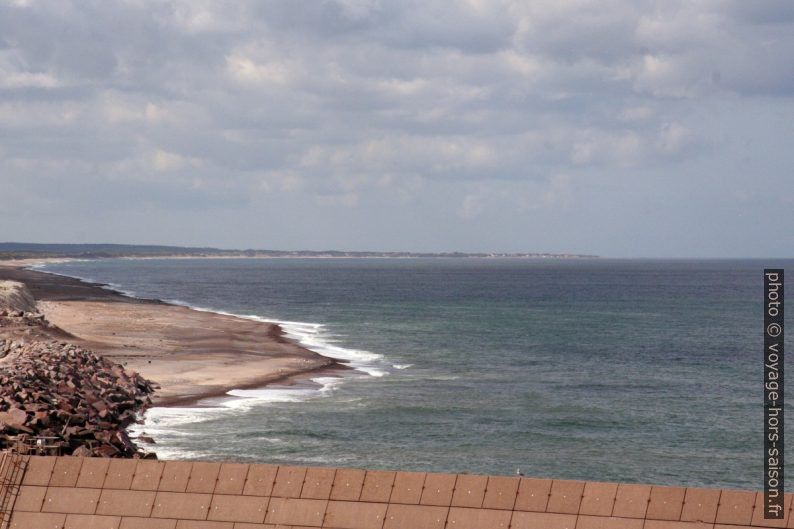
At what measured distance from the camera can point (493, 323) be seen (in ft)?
383

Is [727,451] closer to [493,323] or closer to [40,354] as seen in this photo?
[40,354]

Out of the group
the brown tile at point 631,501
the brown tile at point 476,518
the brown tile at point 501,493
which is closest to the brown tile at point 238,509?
the brown tile at point 476,518

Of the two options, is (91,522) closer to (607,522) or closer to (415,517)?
(415,517)

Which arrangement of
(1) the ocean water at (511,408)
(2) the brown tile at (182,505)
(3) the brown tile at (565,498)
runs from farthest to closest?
(1) the ocean water at (511,408)
(2) the brown tile at (182,505)
(3) the brown tile at (565,498)

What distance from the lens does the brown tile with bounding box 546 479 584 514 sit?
1806 cm

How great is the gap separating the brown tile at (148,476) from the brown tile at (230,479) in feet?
4.17

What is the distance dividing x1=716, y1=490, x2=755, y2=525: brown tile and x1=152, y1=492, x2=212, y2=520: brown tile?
9757 mm

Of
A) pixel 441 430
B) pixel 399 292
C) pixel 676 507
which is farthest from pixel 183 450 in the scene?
pixel 399 292

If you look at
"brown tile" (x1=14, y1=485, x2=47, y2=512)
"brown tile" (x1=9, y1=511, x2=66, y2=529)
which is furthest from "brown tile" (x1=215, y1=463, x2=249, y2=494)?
"brown tile" (x1=14, y1=485, x2=47, y2=512)

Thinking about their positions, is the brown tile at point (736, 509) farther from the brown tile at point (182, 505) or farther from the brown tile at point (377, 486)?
the brown tile at point (182, 505)

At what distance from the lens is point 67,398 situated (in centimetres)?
4566

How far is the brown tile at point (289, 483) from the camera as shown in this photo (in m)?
19.1

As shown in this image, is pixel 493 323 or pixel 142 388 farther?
pixel 493 323

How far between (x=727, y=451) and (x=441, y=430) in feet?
44.9
